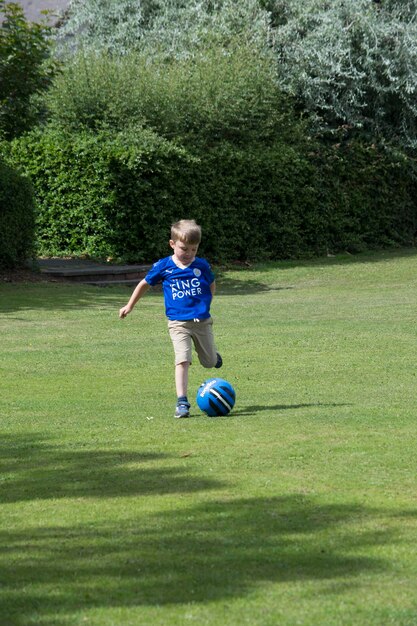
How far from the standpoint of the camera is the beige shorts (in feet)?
33.8

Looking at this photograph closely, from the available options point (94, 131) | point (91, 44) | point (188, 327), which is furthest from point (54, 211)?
point (188, 327)

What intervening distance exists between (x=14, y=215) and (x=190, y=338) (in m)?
14.8

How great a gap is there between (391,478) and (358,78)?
86.7 ft

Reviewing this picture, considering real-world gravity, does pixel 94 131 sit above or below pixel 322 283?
above

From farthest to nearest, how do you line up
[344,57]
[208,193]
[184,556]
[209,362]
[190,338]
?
[344,57] → [208,193] → [209,362] → [190,338] → [184,556]

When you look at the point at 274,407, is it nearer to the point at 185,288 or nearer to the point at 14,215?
the point at 185,288

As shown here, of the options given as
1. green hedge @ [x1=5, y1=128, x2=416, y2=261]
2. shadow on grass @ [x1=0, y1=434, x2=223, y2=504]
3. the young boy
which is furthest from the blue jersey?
green hedge @ [x1=5, y1=128, x2=416, y2=261]

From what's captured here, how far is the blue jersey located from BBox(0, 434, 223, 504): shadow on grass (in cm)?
216

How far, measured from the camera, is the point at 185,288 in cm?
1033

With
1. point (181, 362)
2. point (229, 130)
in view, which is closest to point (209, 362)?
point (181, 362)

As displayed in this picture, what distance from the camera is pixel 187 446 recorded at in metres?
8.49

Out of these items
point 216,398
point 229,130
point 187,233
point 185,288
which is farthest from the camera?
point 229,130

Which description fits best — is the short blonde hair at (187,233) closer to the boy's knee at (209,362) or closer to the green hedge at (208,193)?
the boy's knee at (209,362)

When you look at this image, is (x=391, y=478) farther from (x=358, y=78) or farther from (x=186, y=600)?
(x=358, y=78)
